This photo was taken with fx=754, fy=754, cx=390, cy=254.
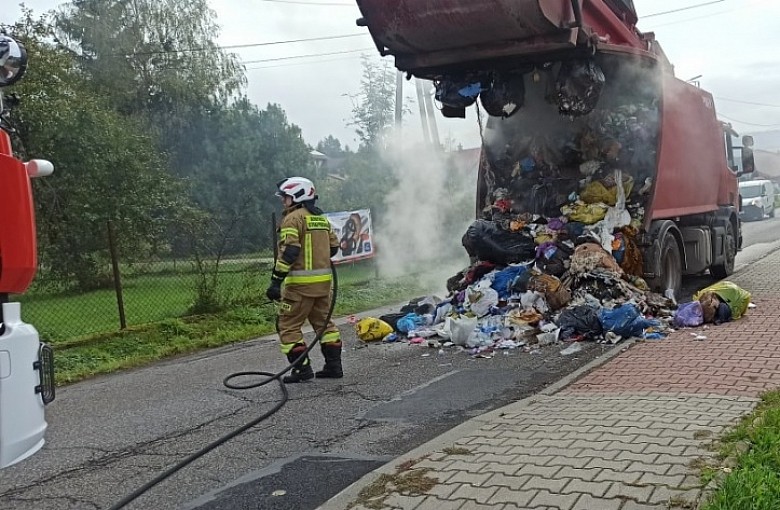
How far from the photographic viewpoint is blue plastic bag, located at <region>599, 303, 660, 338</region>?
775 centimetres

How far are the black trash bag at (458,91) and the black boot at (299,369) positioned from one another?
367 centimetres

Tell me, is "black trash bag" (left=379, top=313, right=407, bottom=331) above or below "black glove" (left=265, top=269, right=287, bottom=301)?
below

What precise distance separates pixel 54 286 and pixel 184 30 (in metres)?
20.3

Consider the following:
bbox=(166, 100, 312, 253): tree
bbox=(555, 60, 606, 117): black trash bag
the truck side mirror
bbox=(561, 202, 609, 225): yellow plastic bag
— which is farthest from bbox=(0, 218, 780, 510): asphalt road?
bbox=(166, 100, 312, 253): tree

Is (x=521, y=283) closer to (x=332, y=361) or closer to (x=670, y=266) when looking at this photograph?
(x=670, y=266)

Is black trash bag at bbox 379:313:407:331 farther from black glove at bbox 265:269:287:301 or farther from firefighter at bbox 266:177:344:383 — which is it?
black glove at bbox 265:269:287:301

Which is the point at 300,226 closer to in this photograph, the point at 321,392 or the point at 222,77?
the point at 321,392

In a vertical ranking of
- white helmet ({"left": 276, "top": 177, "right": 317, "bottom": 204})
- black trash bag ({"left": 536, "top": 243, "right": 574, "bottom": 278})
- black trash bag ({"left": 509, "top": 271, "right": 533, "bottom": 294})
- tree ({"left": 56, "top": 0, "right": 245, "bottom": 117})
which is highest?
tree ({"left": 56, "top": 0, "right": 245, "bottom": 117})

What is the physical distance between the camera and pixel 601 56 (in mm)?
8727

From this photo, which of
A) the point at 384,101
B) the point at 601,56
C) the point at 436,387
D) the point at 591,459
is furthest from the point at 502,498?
the point at 384,101

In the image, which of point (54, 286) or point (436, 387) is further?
point (54, 286)

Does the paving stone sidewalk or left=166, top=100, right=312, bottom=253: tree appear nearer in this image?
the paving stone sidewalk

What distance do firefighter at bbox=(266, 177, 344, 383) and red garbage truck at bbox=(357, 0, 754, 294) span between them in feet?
7.50

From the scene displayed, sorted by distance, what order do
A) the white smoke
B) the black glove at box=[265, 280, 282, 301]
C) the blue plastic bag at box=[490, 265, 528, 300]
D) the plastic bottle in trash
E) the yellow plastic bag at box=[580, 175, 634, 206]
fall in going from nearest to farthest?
the black glove at box=[265, 280, 282, 301], the plastic bottle in trash, the blue plastic bag at box=[490, 265, 528, 300], the yellow plastic bag at box=[580, 175, 634, 206], the white smoke
